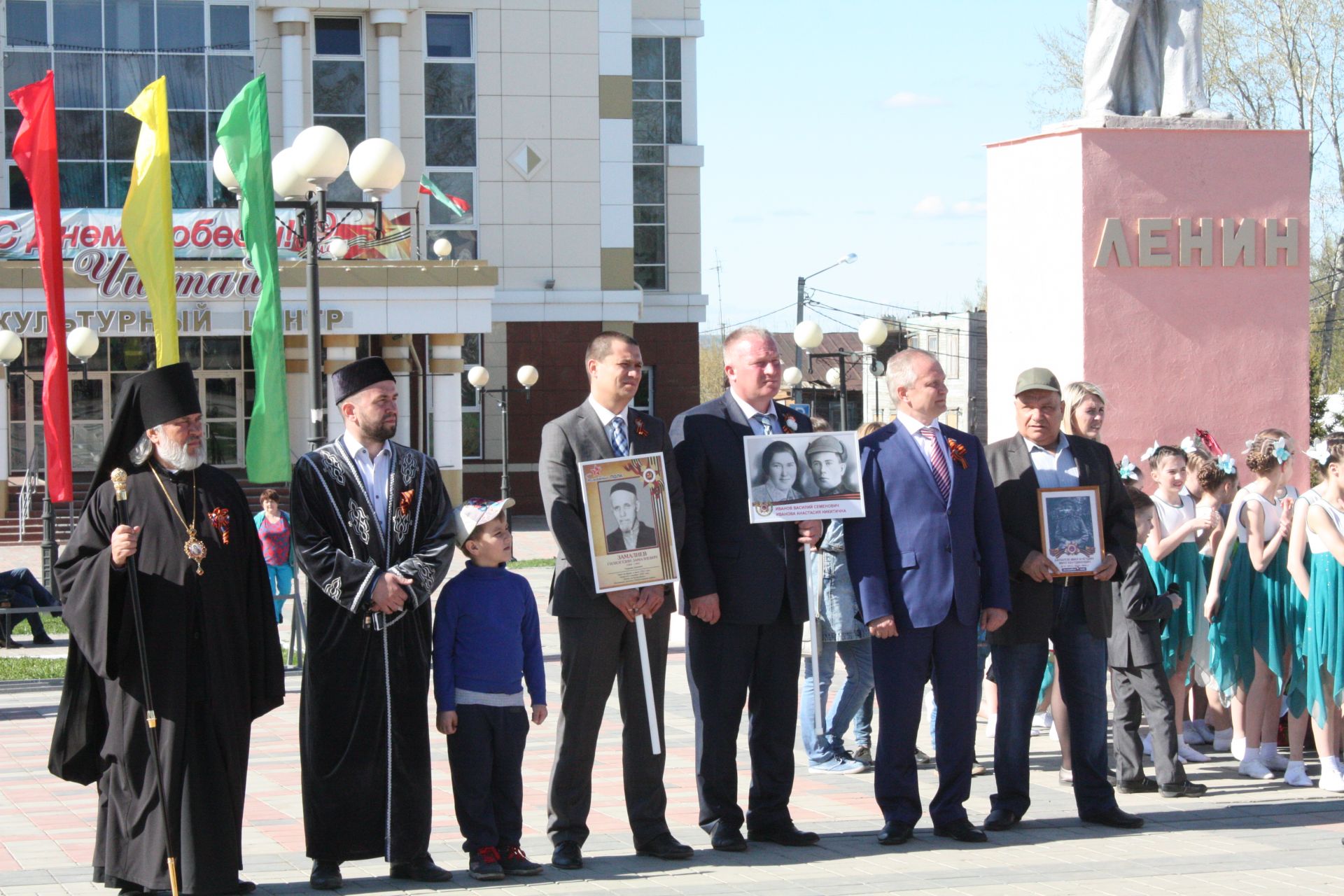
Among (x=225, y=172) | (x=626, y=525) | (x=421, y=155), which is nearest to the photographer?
(x=626, y=525)

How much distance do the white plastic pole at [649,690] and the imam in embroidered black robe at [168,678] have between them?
1.53m

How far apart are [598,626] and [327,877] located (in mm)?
1437

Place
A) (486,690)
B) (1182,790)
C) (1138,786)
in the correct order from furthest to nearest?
(1138,786), (1182,790), (486,690)

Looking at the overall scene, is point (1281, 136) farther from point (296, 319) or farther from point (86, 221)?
point (86, 221)

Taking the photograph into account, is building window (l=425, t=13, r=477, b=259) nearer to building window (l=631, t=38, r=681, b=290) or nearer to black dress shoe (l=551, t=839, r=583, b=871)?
building window (l=631, t=38, r=681, b=290)

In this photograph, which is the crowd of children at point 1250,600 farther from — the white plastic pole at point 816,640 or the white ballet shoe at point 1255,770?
the white plastic pole at point 816,640

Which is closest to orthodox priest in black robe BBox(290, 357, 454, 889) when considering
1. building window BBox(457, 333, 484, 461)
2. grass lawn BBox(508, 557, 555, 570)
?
grass lawn BBox(508, 557, 555, 570)

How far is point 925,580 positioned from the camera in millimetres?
7145

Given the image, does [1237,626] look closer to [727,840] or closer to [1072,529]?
[1072,529]

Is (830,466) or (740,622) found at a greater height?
(830,466)

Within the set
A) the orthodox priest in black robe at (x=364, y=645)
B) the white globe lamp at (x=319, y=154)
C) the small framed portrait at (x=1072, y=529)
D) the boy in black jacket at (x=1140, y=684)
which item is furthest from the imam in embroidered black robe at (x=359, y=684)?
the white globe lamp at (x=319, y=154)

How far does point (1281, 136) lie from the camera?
10891 mm

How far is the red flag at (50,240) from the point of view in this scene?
14406 millimetres

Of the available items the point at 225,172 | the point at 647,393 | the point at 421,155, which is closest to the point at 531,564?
the point at 225,172
